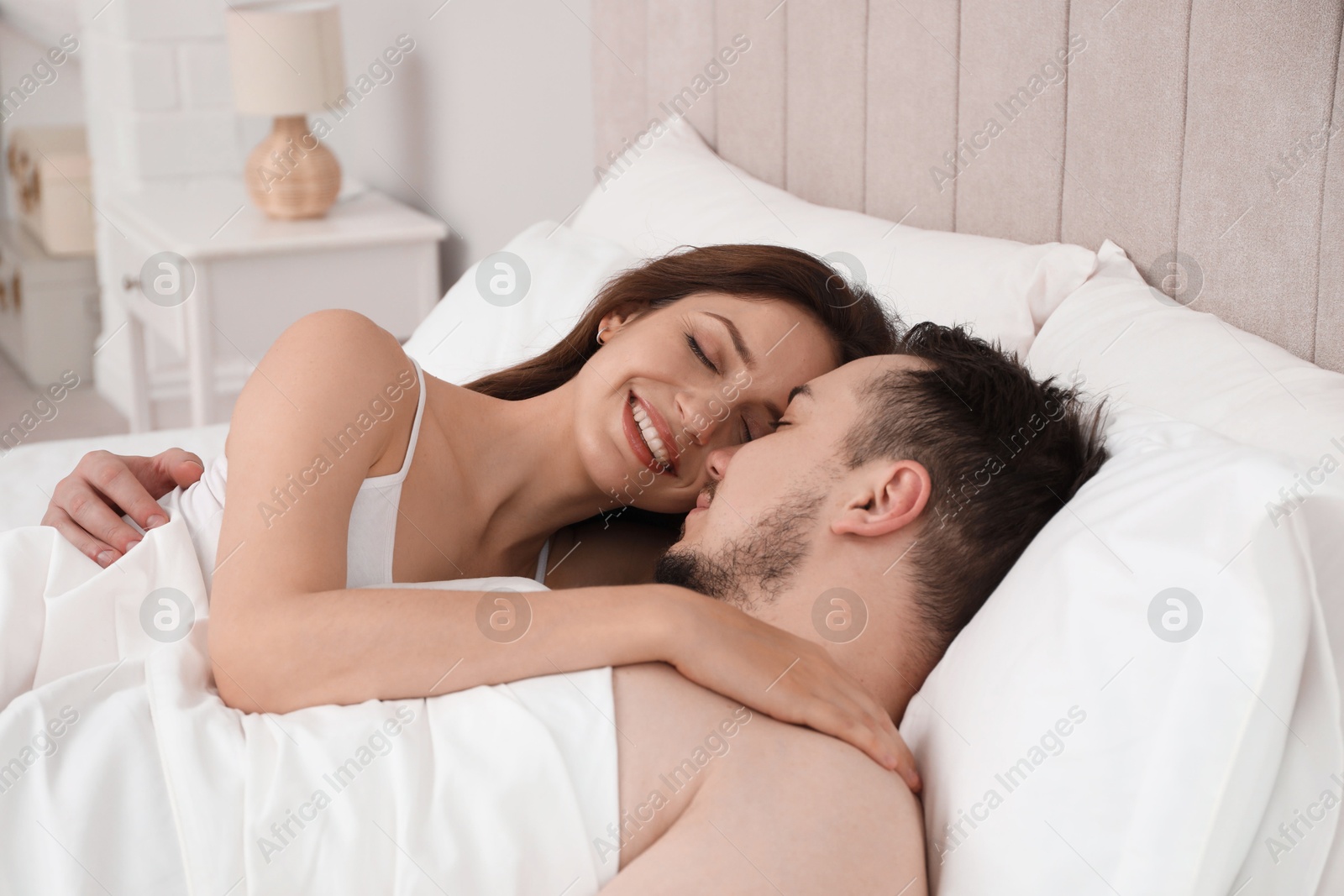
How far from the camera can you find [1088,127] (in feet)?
4.41

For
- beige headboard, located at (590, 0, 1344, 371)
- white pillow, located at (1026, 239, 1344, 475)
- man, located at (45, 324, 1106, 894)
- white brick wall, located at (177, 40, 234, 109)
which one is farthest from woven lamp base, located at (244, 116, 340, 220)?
white pillow, located at (1026, 239, 1344, 475)

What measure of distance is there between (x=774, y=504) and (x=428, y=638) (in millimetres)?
351

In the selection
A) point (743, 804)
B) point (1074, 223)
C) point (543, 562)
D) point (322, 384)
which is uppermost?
point (1074, 223)

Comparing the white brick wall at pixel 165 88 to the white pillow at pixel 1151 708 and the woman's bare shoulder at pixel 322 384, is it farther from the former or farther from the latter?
the white pillow at pixel 1151 708

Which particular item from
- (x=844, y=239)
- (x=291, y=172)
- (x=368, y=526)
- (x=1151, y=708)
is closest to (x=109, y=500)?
(x=368, y=526)

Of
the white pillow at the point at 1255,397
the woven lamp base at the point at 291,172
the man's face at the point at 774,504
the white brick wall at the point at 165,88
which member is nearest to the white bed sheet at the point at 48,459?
the man's face at the point at 774,504

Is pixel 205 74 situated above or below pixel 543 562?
above

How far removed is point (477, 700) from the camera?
2.92 feet

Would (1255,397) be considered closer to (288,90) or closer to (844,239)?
(844,239)

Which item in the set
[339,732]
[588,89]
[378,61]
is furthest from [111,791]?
[378,61]

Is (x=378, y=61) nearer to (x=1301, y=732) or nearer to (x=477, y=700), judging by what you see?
(x=477, y=700)

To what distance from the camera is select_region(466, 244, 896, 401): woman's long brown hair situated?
1.35 metres

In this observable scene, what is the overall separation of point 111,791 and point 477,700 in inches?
10.9

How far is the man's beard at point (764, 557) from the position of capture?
106 centimetres
